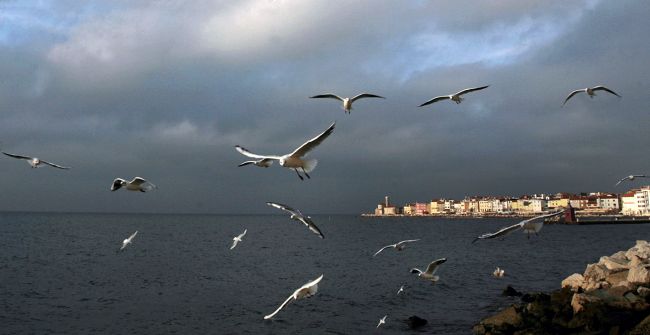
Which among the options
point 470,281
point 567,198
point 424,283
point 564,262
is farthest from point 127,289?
point 567,198

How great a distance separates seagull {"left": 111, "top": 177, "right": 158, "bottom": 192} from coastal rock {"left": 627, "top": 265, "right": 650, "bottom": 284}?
14.8 meters

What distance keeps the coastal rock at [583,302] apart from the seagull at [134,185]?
11.9m

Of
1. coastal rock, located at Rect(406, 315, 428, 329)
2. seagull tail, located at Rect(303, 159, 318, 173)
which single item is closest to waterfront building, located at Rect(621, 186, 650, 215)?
coastal rock, located at Rect(406, 315, 428, 329)


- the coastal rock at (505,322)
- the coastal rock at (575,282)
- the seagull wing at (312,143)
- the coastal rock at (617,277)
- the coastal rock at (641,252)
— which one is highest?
the seagull wing at (312,143)

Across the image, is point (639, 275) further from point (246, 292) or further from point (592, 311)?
point (246, 292)

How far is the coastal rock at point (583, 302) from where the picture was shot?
15664 mm

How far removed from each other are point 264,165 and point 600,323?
9207 mm

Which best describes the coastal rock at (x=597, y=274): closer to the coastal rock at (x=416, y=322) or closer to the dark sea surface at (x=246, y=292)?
the dark sea surface at (x=246, y=292)

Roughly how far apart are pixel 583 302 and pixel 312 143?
34.0 ft

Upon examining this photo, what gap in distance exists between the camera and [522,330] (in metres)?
15.8

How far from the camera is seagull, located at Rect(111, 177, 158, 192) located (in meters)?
12.7

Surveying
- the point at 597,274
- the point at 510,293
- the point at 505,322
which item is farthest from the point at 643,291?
the point at 510,293

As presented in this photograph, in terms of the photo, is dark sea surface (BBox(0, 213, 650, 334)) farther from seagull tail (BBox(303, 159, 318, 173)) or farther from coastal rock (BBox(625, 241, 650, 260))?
seagull tail (BBox(303, 159, 318, 173))

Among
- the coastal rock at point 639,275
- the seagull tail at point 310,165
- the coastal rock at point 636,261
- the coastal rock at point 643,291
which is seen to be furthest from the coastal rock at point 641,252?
the seagull tail at point 310,165
